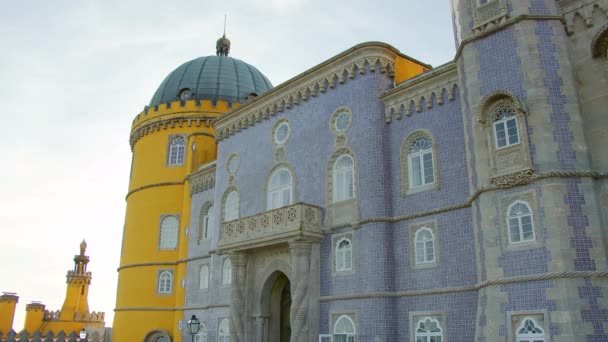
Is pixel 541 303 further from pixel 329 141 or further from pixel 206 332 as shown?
pixel 206 332

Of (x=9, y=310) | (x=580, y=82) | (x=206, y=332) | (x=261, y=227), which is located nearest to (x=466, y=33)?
(x=580, y=82)

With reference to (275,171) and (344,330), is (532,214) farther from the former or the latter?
(275,171)

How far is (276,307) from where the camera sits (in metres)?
22.2

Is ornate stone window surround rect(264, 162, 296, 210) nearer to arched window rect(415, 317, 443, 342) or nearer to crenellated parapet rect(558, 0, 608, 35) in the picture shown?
arched window rect(415, 317, 443, 342)

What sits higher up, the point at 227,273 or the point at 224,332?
the point at 227,273

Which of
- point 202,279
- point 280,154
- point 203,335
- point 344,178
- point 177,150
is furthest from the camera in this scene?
point 177,150

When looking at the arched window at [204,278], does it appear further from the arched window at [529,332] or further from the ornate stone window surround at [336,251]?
the arched window at [529,332]

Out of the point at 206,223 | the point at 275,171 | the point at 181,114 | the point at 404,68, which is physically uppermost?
the point at 181,114

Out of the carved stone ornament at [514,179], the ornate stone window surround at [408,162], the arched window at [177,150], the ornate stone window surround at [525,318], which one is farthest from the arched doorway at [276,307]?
the arched window at [177,150]

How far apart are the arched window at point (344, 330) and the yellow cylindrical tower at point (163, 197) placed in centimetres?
1219

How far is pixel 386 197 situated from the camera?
18422 millimetres

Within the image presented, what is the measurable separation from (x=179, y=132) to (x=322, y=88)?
1316 cm

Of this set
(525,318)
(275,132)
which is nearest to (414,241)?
(525,318)

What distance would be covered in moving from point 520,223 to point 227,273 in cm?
1444
